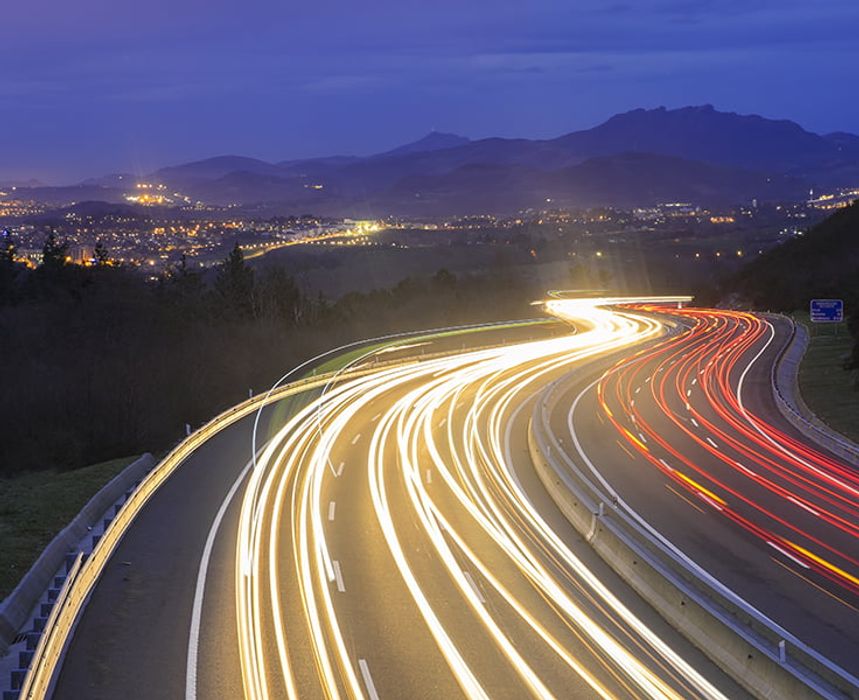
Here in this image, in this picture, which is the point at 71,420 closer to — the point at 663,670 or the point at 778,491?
the point at 778,491

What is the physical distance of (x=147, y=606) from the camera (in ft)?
58.4

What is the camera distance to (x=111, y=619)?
1708 cm

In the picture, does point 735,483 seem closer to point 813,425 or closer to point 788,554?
point 788,554

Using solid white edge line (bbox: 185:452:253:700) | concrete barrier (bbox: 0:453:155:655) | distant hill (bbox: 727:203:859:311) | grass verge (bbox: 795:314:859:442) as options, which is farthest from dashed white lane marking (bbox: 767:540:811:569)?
distant hill (bbox: 727:203:859:311)

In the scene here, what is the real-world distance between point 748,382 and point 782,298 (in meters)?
67.3

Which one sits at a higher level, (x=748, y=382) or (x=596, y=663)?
(x=596, y=663)

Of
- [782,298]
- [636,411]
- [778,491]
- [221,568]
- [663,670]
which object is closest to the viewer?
[663,670]

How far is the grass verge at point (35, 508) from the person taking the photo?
2136cm

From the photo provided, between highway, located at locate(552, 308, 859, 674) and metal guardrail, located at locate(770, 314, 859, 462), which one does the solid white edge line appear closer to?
highway, located at locate(552, 308, 859, 674)

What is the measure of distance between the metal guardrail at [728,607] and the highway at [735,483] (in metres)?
0.71

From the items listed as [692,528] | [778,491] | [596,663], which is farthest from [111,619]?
[778,491]

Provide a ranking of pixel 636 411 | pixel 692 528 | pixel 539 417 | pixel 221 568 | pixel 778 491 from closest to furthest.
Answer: pixel 221 568 < pixel 692 528 < pixel 778 491 < pixel 539 417 < pixel 636 411

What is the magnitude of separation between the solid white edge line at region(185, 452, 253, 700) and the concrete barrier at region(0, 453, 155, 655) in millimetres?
2566

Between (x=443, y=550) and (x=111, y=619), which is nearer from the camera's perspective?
(x=111, y=619)
